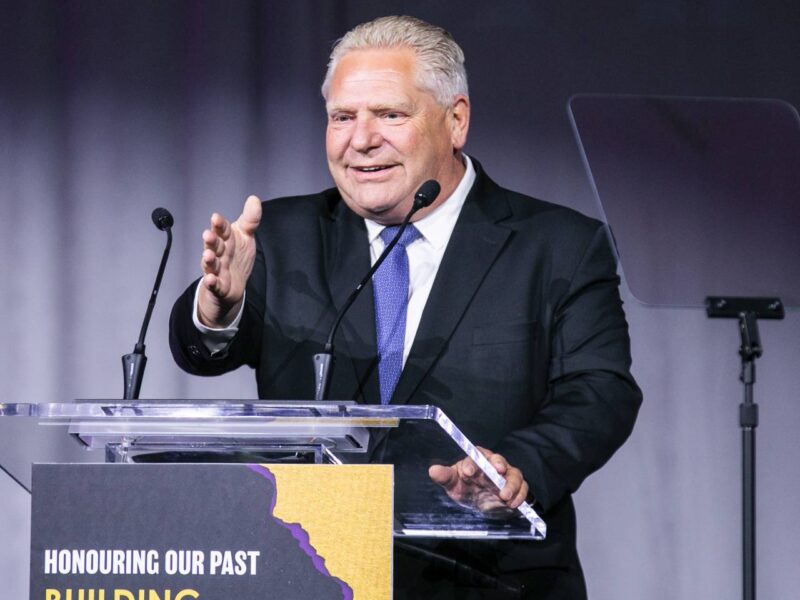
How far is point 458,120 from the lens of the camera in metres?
2.71

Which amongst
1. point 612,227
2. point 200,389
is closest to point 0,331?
point 200,389

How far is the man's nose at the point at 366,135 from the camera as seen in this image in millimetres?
2516

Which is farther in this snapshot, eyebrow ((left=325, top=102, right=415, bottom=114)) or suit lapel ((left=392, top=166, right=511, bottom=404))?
eyebrow ((left=325, top=102, right=415, bottom=114))

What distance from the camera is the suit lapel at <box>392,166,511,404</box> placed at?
2387 mm

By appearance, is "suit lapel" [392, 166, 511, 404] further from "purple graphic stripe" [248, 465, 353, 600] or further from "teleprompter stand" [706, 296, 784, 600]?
"purple graphic stripe" [248, 465, 353, 600]

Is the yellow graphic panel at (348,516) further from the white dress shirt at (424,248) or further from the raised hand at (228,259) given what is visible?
the white dress shirt at (424,248)

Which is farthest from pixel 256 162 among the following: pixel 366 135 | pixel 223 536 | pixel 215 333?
pixel 223 536

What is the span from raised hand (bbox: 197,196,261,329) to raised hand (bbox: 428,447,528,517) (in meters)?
0.51

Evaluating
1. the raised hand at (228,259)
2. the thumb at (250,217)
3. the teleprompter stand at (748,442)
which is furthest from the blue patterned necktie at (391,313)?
the teleprompter stand at (748,442)

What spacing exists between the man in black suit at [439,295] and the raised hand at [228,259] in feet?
0.38

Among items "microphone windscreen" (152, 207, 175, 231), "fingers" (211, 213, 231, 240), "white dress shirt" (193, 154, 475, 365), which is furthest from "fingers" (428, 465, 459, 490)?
"white dress shirt" (193, 154, 475, 365)

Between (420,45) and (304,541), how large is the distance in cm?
140

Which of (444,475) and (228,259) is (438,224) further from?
(444,475)

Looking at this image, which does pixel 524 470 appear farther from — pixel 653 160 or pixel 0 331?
pixel 0 331
